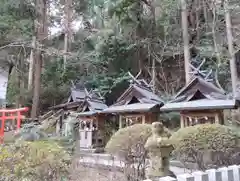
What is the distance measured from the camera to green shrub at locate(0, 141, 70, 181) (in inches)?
161

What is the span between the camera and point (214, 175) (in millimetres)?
2980

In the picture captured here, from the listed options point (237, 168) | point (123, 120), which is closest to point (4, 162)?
point (237, 168)

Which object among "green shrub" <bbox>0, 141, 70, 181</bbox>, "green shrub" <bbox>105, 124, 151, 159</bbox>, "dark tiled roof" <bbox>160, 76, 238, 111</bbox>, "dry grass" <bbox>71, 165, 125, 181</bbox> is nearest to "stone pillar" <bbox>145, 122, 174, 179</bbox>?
"green shrub" <bbox>105, 124, 151, 159</bbox>

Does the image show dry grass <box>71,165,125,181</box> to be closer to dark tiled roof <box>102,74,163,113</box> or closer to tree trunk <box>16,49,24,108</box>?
dark tiled roof <box>102,74,163,113</box>

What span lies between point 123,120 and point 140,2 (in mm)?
8964

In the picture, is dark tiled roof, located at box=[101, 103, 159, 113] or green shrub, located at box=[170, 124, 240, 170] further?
dark tiled roof, located at box=[101, 103, 159, 113]

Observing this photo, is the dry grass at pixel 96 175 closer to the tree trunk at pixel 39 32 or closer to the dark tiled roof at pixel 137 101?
the dark tiled roof at pixel 137 101

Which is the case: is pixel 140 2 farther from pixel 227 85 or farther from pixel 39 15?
pixel 227 85

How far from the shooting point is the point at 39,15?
15.9 m

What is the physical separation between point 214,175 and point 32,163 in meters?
2.93

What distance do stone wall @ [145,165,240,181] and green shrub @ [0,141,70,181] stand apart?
2350mm

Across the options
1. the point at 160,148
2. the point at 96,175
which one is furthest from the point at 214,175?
the point at 96,175

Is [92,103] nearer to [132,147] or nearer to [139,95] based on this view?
[139,95]

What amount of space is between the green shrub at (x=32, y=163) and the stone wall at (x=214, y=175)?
2350 mm
